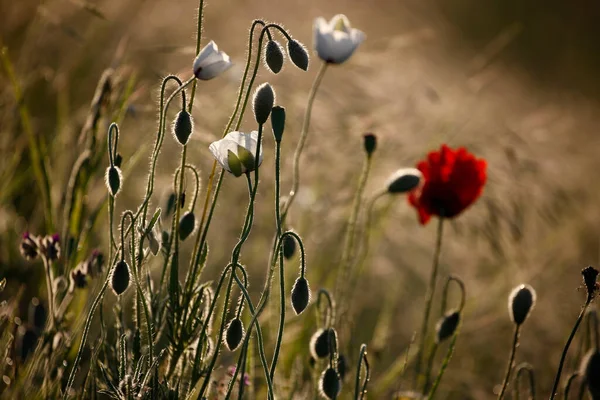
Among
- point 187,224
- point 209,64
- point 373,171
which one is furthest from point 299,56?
point 373,171

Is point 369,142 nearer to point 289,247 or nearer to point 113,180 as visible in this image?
point 289,247

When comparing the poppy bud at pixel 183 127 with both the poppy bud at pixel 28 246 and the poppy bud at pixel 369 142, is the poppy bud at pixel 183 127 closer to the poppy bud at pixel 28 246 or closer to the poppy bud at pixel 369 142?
the poppy bud at pixel 28 246

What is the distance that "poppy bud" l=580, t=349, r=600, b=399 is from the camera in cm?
110

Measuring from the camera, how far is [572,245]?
8.69 ft

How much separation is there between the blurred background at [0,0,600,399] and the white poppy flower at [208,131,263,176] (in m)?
0.53

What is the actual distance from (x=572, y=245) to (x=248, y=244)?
3.49 feet

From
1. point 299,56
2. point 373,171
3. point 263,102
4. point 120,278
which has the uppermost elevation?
point 373,171

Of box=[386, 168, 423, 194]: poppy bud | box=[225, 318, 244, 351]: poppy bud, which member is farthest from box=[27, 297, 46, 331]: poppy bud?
box=[386, 168, 423, 194]: poppy bud

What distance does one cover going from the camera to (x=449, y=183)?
66.4 inches

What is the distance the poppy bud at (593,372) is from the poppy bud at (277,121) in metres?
0.52

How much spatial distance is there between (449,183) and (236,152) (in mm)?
702

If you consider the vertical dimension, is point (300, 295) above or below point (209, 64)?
below

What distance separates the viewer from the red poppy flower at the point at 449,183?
168cm

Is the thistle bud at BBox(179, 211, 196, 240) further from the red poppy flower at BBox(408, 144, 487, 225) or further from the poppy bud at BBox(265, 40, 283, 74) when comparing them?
the red poppy flower at BBox(408, 144, 487, 225)
